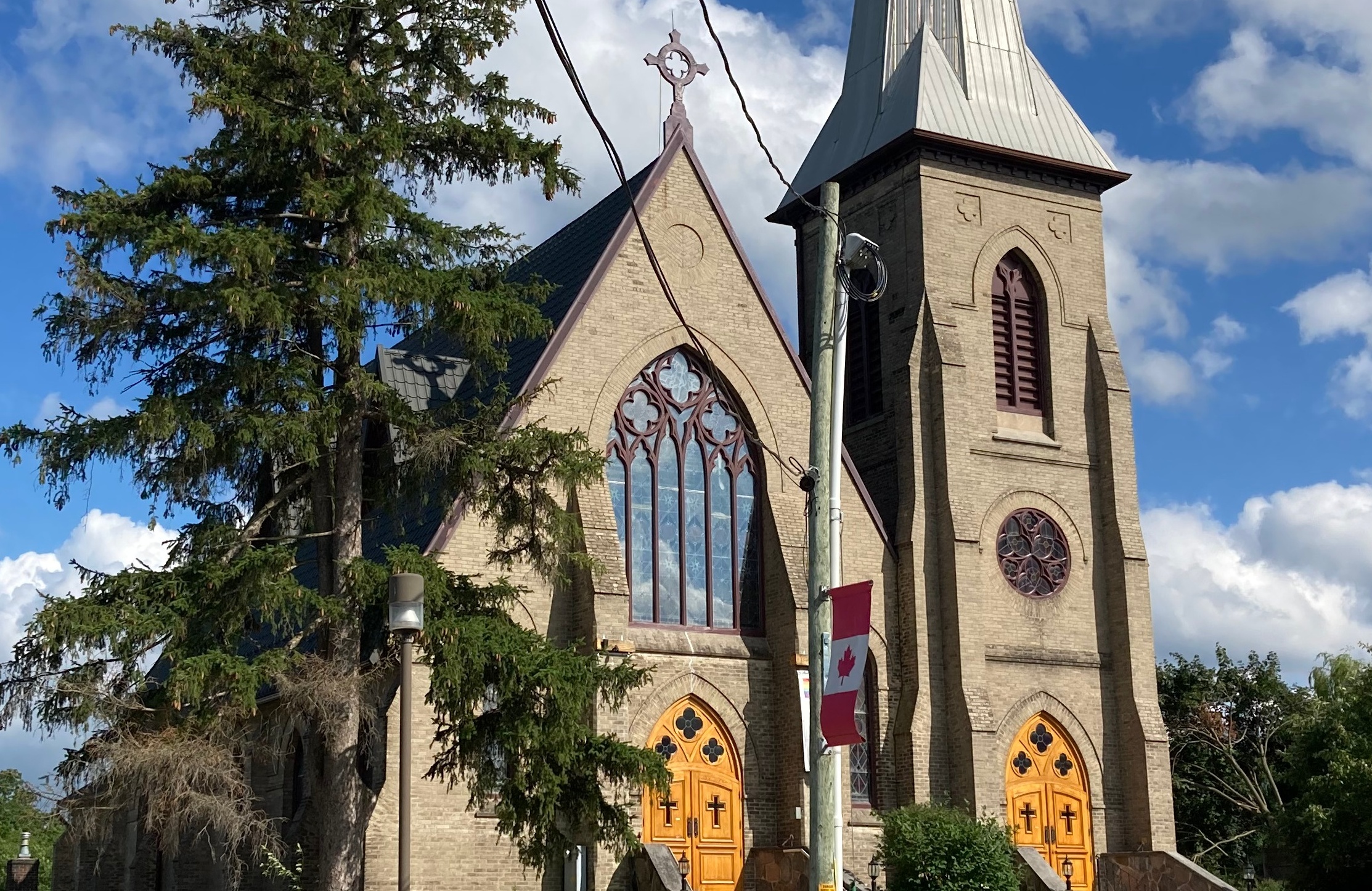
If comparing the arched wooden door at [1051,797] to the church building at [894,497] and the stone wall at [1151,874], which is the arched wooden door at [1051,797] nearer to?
the church building at [894,497]

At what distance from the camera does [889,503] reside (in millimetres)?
29875

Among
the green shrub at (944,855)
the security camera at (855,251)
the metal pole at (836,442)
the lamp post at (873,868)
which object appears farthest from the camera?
the lamp post at (873,868)

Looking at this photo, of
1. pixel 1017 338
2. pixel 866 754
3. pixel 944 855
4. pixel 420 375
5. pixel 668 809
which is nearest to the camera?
pixel 944 855

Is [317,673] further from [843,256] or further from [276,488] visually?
[843,256]

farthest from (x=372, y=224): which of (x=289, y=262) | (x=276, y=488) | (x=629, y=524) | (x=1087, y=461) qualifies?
(x=1087, y=461)

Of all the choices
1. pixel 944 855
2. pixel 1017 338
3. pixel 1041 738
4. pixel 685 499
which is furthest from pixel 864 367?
pixel 944 855

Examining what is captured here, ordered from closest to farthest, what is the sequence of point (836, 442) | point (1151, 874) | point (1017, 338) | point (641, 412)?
point (836, 442) → point (641, 412) → point (1151, 874) → point (1017, 338)

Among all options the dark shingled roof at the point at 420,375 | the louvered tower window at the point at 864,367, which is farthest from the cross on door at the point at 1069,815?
the dark shingled roof at the point at 420,375

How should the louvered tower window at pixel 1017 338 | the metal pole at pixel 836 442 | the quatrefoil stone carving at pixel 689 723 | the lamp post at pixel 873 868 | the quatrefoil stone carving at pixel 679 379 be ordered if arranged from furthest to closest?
the louvered tower window at pixel 1017 338 → the quatrefoil stone carving at pixel 679 379 → the lamp post at pixel 873 868 → the quatrefoil stone carving at pixel 689 723 → the metal pole at pixel 836 442

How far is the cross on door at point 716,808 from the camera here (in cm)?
2538

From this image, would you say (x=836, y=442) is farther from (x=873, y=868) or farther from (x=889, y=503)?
(x=889, y=503)

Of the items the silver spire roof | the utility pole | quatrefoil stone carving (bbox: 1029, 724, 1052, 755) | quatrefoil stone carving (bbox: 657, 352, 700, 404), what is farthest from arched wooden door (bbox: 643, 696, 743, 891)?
the silver spire roof

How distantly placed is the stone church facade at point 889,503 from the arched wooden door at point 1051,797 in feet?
0.17

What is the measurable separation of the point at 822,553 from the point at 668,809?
12.4m
